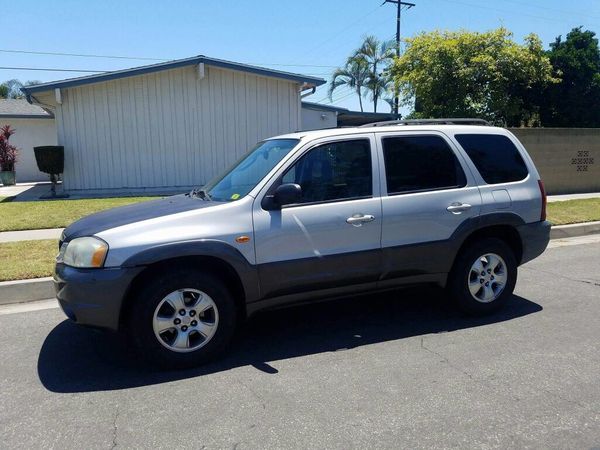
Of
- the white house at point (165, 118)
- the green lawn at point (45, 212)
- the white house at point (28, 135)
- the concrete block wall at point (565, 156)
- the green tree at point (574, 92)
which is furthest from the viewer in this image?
the green tree at point (574, 92)

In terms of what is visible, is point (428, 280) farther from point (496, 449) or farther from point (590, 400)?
point (496, 449)

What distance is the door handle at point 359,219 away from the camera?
4.36 metres

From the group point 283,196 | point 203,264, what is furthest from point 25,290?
point 283,196

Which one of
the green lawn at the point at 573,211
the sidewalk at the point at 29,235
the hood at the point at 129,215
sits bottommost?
the green lawn at the point at 573,211

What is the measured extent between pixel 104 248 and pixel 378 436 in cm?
230

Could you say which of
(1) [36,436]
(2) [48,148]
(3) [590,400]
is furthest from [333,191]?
(2) [48,148]

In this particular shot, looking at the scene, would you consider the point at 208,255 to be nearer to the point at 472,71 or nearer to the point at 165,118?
the point at 165,118

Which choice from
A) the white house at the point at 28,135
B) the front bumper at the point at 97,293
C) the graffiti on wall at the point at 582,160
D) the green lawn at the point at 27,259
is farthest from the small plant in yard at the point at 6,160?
the graffiti on wall at the point at 582,160

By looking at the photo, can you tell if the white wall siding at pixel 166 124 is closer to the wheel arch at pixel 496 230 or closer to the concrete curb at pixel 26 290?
the concrete curb at pixel 26 290

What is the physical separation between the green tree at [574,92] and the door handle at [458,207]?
77.9 feet

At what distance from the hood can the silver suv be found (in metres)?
0.02

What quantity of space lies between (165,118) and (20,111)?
11.2 metres

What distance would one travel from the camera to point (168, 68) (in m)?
15.1

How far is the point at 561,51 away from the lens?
26078 mm
